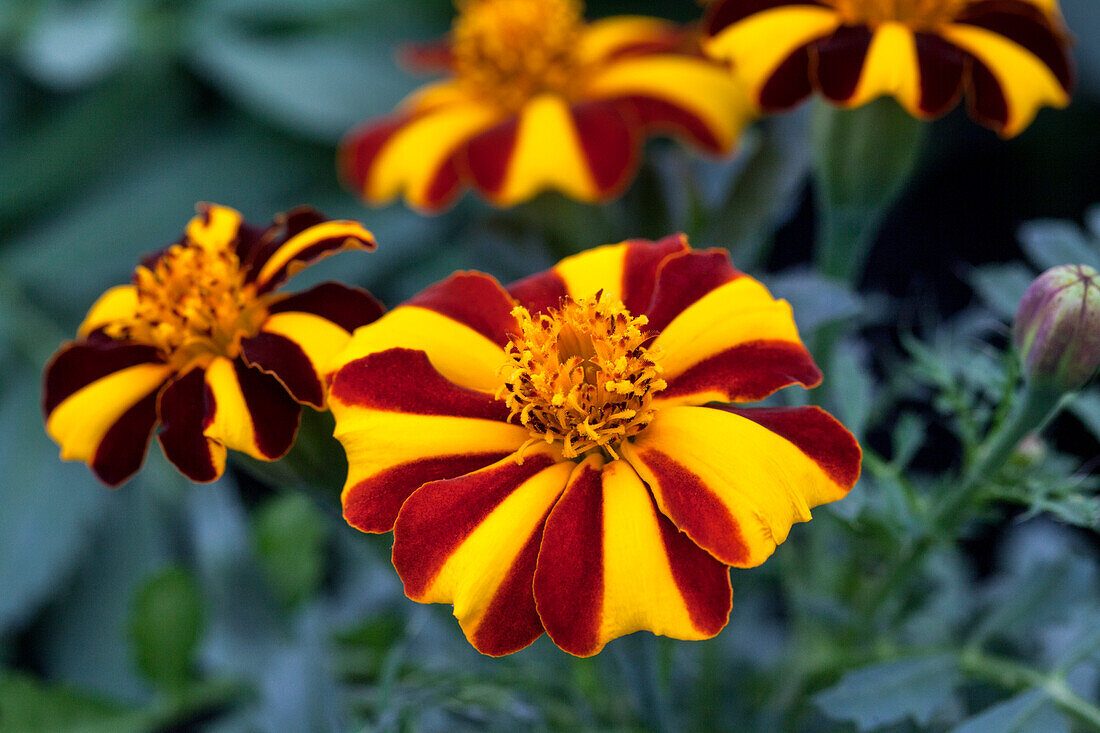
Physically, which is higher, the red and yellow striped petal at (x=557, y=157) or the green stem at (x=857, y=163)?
the red and yellow striped petal at (x=557, y=157)

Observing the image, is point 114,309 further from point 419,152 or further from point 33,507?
point 33,507

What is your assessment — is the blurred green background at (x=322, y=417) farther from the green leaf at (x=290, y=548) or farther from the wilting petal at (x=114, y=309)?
the wilting petal at (x=114, y=309)

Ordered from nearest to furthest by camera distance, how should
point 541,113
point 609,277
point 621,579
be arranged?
point 621,579 → point 609,277 → point 541,113

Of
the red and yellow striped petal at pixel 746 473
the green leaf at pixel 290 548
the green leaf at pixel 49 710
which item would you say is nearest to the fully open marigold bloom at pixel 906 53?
the red and yellow striped petal at pixel 746 473

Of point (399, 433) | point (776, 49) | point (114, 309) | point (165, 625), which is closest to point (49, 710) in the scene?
point (165, 625)

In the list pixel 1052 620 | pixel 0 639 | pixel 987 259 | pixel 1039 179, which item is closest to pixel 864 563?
pixel 1052 620

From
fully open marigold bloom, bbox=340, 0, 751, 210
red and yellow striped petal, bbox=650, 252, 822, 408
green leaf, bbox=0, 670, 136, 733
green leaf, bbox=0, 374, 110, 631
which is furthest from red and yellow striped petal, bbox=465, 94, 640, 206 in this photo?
green leaf, bbox=0, 374, 110, 631
